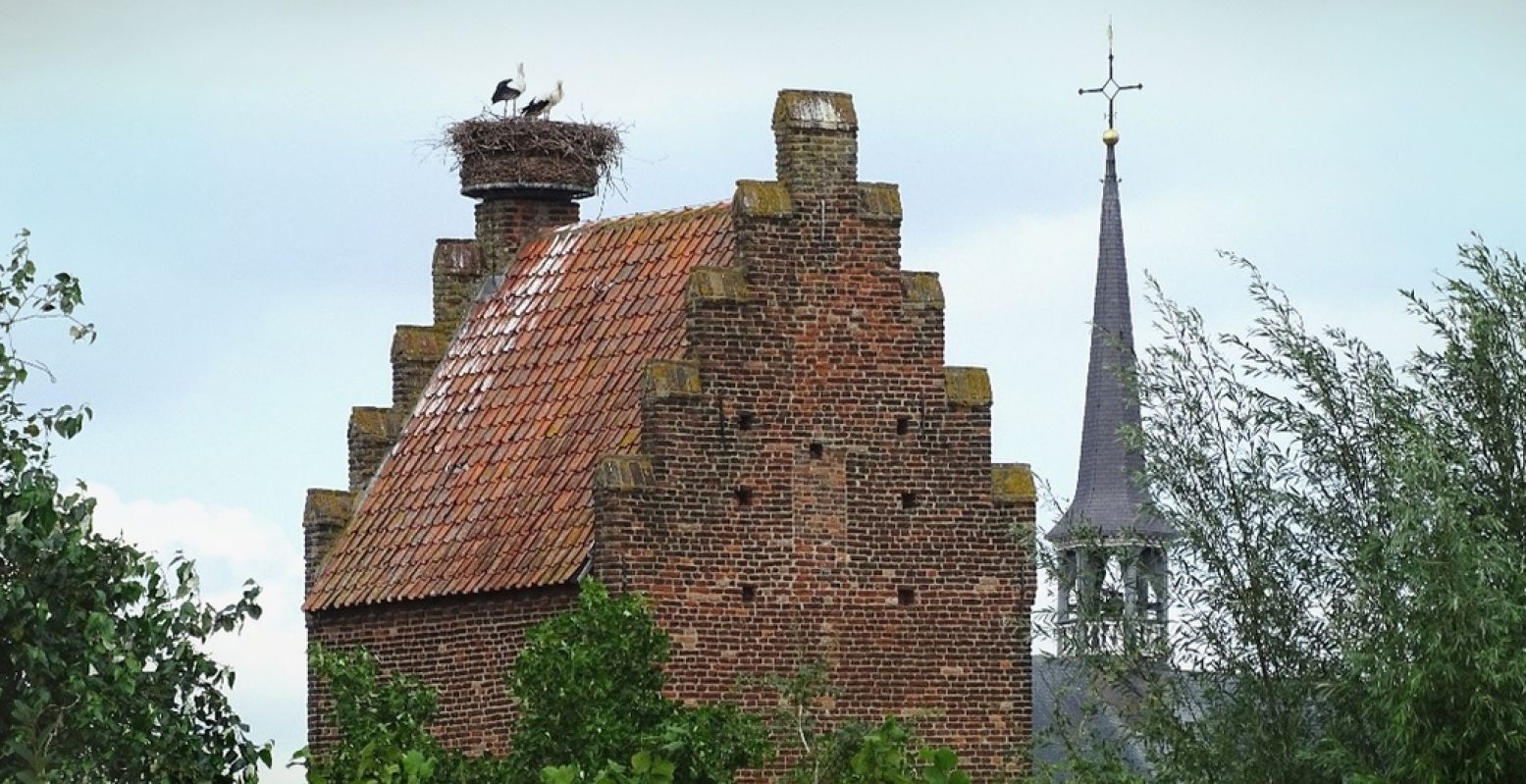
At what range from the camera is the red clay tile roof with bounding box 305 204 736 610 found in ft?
117

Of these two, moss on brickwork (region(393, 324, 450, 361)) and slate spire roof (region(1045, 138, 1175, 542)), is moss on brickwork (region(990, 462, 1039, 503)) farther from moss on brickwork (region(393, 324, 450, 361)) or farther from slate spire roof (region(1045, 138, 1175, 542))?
slate spire roof (region(1045, 138, 1175, 542))

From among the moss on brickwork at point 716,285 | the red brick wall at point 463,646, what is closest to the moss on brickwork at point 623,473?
the red brick wall at point 463,646

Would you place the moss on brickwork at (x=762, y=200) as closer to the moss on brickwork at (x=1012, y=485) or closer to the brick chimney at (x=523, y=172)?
the moss on brickwork at (x=1012, y=485)

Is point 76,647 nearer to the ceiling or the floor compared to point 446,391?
nearer to the floor

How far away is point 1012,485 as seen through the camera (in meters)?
35.8

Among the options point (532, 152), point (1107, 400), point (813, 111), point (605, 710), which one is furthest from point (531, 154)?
point (1107, 400)

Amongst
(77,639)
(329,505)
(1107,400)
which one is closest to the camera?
(77,639)

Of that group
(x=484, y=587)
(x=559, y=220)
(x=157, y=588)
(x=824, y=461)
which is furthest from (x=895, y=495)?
(x=157, y=588)

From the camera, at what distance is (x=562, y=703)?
3209cm

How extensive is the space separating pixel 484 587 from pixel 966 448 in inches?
176

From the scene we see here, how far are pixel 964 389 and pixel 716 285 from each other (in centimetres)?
248

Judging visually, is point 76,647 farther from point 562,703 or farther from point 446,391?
point 446,391

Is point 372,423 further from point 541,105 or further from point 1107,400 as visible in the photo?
point 1107,400

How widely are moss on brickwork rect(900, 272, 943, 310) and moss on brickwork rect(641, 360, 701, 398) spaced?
2181 millimetres
